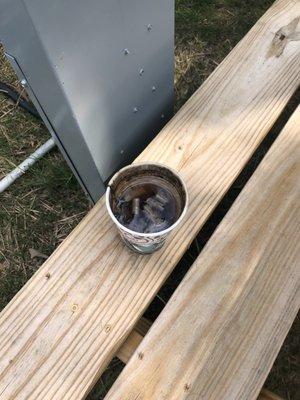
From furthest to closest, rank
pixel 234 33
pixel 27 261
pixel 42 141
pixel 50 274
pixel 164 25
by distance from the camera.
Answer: pixel 234 33 → pixel 42 141 → pixel 27 261 → pixel 164 25 → pixel 50 274

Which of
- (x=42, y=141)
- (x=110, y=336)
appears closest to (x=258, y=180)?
(x=110, y=336)

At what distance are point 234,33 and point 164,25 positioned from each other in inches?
49.6

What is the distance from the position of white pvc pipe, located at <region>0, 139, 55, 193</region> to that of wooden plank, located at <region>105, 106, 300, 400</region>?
104 centimetres

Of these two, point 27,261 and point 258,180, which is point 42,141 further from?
point 258,180

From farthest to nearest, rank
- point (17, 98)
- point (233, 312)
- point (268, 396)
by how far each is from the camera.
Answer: point (17, 98), point (268, 396), point (233, 312)

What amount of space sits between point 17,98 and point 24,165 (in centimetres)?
39

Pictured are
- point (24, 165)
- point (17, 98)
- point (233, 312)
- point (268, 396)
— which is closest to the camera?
point (233, 312)

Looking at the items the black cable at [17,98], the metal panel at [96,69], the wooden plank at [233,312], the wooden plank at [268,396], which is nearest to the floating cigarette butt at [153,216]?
the wooden plank at [233,312]

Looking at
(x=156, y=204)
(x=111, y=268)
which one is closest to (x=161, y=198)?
(x=156, y=204)

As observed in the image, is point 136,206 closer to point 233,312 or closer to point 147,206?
point 147,206

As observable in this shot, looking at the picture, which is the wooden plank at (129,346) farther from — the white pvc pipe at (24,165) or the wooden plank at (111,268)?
the white pvc pipe at (24,165)

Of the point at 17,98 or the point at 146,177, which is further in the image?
the point at 17,98

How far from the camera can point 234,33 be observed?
2125mm

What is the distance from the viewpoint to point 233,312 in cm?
86
